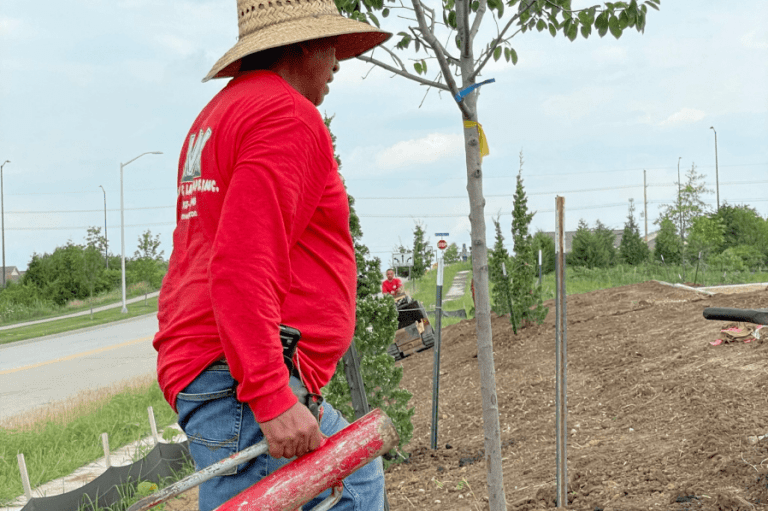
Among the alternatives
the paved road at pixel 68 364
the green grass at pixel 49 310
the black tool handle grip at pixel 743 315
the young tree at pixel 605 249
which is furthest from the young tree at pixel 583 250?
the black tool handle grip at pixel 743 315

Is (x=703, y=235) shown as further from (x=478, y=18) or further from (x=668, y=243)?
(x=478, y=18)

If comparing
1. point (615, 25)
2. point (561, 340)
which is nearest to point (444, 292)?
point (561, 340)

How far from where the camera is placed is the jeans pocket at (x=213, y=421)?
1773mm

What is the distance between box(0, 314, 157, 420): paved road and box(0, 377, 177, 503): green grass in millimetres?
2879

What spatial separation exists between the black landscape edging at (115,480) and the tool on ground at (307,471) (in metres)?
3.40

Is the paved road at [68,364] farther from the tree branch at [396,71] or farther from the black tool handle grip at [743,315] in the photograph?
the black tool handle grip at [743,315]

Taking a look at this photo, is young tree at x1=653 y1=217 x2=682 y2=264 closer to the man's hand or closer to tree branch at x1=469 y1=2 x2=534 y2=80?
tree branch at x1=469 y1=2 x2=534 y2=80

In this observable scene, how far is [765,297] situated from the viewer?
9.99m

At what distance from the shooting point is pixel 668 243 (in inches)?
1155

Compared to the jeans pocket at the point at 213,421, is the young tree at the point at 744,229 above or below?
above

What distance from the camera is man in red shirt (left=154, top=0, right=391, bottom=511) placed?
1.62m

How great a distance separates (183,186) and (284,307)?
1.46 ft

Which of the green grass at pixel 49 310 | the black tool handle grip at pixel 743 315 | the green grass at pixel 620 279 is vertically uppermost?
the black tool handle grip at pixel 743 315

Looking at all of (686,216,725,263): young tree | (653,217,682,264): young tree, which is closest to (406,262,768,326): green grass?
(686,216,725,263): young tree
